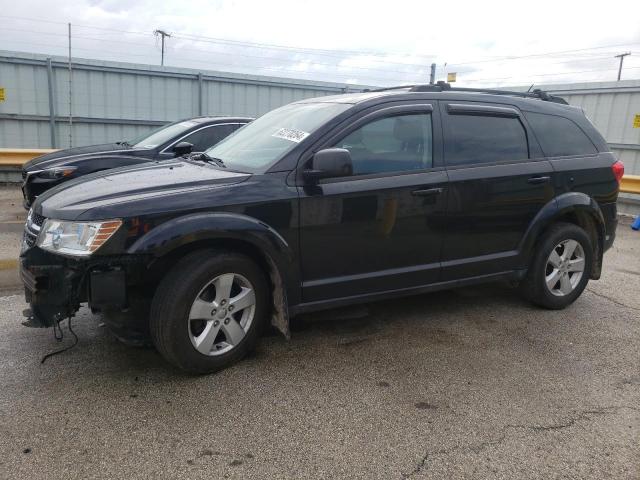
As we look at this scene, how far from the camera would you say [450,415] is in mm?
3029

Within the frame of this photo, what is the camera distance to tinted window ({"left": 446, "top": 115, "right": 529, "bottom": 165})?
417 cm

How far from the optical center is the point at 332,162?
341 cm

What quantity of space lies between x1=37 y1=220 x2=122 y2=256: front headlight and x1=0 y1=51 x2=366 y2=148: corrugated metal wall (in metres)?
10.9

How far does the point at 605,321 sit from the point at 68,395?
418 cm

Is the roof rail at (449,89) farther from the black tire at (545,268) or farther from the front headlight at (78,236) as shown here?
the front headlight at (78,236)

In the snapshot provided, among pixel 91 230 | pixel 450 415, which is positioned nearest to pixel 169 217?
pixel 91 230

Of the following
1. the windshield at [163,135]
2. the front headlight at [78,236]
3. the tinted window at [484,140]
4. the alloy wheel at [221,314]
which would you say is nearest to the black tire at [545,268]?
the tinted window at [484,140]

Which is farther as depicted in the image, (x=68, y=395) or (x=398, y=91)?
(x=398, y=91)

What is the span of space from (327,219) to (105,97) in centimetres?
1129

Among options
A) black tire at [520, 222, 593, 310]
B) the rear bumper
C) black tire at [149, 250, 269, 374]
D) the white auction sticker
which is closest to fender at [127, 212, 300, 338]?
black tire at [149, 250, 269, 374]

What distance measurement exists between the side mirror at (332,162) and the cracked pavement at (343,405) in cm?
127

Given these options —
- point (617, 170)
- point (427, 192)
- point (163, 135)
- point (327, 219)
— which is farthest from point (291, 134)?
point (163, 135)

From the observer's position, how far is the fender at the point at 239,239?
10.1 ft

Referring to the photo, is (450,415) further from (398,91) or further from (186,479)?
(398,91)
